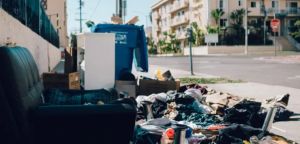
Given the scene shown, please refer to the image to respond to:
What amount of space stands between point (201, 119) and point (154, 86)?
2.72 m

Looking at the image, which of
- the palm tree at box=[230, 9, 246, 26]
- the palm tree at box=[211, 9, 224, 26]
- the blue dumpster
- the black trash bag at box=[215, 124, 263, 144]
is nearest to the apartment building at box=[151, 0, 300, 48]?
the palm tree at box=[211, 9, 224, 26]

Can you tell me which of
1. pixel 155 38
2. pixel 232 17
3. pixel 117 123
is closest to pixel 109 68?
pixel 117 123

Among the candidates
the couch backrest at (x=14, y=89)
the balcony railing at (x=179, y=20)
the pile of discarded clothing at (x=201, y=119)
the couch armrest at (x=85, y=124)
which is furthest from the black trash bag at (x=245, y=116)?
the balcony railing at (x=179, y=20)

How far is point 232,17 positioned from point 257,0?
549 cm

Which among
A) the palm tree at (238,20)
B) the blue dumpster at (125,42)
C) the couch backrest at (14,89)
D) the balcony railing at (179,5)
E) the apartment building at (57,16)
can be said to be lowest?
the couch backrest at (14,89)

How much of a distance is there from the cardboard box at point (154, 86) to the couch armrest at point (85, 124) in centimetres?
531

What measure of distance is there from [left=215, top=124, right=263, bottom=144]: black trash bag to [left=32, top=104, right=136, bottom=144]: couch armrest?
1780 mm

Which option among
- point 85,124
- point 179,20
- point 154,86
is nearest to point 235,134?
point 85,124

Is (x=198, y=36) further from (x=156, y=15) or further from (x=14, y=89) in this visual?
(x=14, y=89)

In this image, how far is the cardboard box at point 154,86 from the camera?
29.8 ft

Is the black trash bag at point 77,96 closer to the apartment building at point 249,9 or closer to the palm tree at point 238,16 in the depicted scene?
the apartment building at point 249,9

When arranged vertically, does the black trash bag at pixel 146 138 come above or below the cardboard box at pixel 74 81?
below

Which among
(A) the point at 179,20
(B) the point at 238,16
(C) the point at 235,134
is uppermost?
(A) the point at 179,20

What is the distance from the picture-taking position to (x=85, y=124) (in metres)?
3.64
